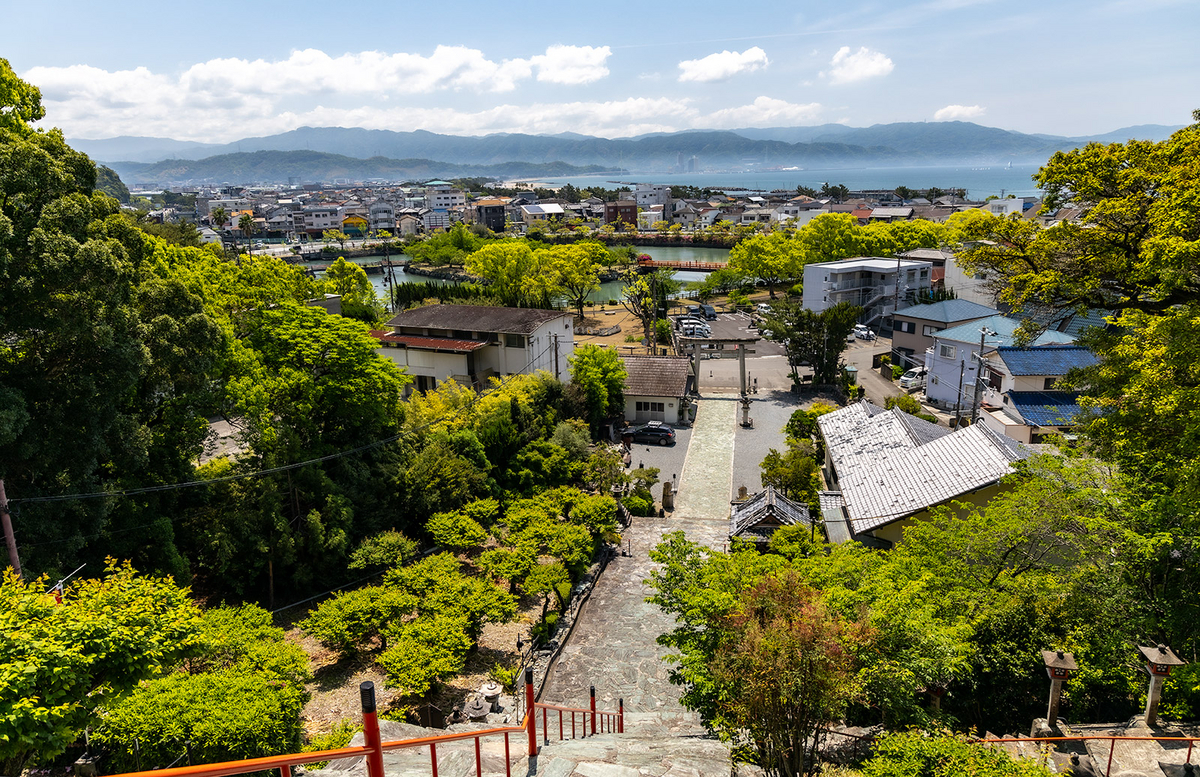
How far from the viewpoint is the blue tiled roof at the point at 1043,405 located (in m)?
20.9

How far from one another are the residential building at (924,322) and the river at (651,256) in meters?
32.3

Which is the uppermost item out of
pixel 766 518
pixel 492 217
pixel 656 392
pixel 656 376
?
pixel 492 217

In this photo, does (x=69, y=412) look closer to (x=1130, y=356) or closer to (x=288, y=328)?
(x=288, y=328)

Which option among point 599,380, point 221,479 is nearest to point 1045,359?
point 599,380

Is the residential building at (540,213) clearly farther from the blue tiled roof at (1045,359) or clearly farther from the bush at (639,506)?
the bush at (639,506)

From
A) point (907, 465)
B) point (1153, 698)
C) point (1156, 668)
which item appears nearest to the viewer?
point (1156, 668)

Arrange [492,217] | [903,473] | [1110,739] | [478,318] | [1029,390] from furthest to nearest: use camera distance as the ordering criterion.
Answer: [492,217]
[478,318]
[1029,390]
[903,473]
[1110,739]

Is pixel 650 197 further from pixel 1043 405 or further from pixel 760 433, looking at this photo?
pixel 1043 405

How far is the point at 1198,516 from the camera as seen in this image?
29.6 ft

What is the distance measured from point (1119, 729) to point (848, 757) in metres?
3.40

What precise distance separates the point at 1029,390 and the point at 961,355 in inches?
271

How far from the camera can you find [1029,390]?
23.1 metres

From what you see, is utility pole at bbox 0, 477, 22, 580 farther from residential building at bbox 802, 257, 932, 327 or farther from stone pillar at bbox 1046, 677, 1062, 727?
residential building at bbox 802, 257, 932, 327

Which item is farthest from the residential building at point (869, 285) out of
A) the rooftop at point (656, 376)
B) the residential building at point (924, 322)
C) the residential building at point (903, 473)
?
the residential building at point (903, 473)
